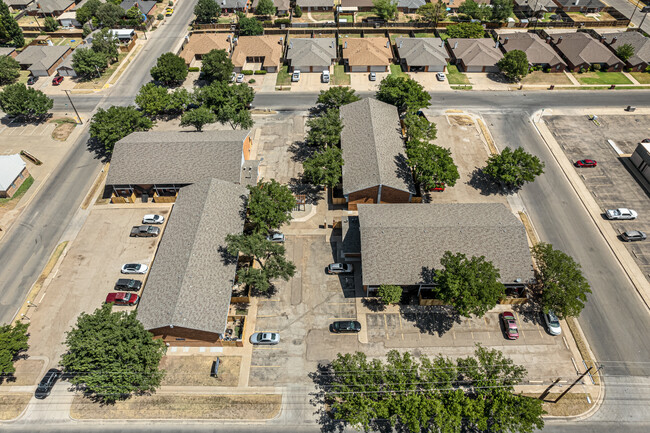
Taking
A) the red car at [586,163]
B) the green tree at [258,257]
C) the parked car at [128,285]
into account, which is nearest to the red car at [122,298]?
the parked car at [128,285]

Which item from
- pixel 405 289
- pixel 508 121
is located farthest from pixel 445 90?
pixel 405 289

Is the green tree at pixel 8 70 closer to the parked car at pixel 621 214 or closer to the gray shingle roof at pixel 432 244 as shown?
the gray shingle roof at pixel 432 244

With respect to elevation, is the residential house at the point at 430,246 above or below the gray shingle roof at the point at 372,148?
below

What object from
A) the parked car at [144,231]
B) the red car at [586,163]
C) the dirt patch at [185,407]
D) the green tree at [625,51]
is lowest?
the dirt patch at [185,407]

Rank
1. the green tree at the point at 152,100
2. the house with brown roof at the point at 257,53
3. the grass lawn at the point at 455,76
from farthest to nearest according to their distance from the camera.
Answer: the house with brown roof at the point at 257,53 < the grass lawn at the point at 455,76 < the green tree at the point at 152,100

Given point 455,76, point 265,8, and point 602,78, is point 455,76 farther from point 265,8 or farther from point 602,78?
point 265,8

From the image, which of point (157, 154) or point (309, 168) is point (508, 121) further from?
point (157, 154)

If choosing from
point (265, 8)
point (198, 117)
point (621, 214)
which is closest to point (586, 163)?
point (621, 214)
